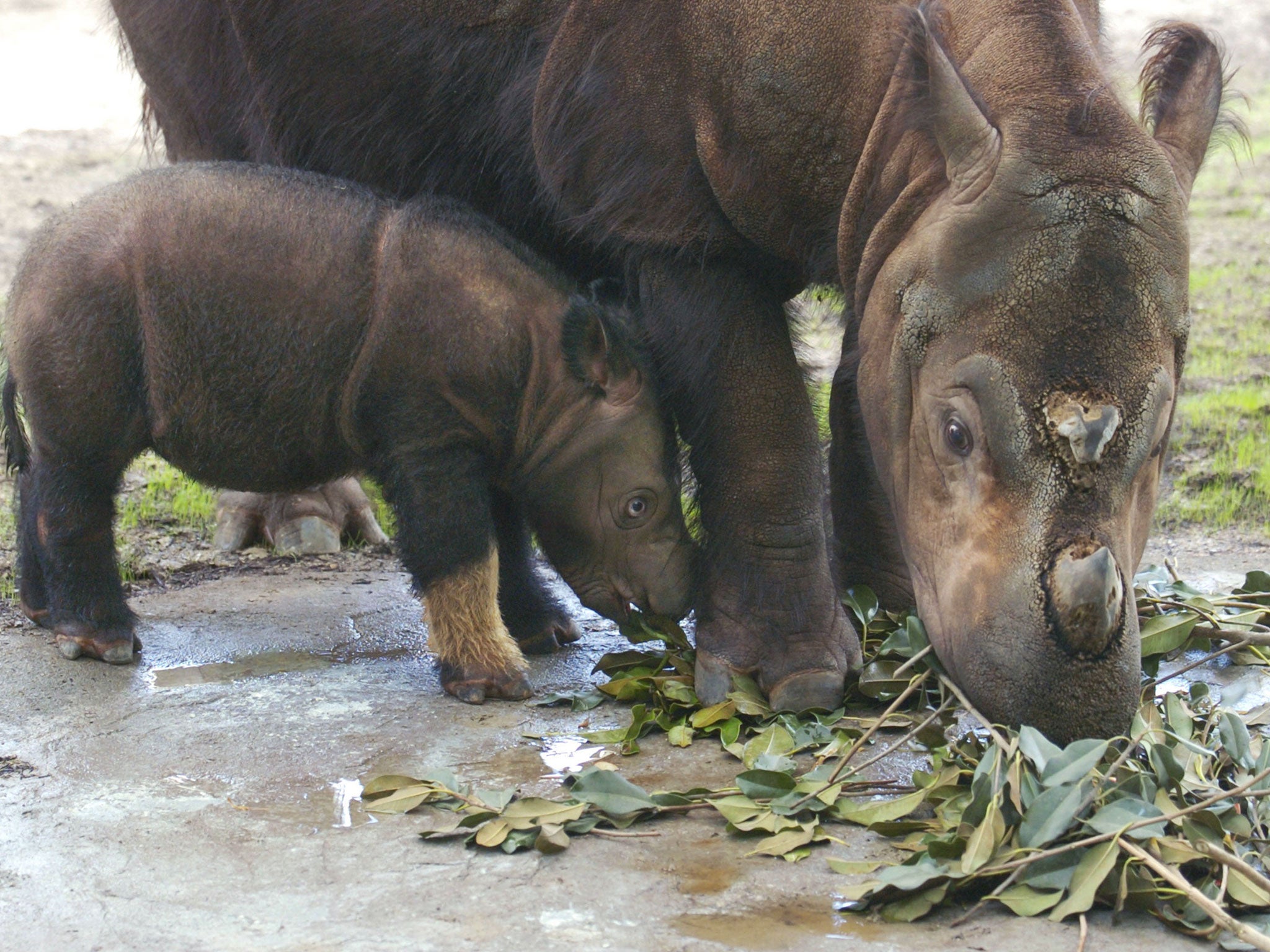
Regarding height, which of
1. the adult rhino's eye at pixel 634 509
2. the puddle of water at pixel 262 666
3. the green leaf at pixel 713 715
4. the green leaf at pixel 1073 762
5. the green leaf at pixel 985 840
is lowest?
the puddle of water at pixel 262 666

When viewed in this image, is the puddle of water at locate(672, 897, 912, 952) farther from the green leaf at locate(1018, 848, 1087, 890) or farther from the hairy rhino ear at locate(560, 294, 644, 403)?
the hairy rhino ear at locate(560, 294, 644, 403)

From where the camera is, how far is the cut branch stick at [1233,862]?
280 cm

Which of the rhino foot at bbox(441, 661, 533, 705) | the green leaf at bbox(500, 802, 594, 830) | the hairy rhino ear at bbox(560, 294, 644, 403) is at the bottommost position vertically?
the rhino foot at bbox(441, 661, 533, 705)

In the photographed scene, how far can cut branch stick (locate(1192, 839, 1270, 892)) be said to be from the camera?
2801mm

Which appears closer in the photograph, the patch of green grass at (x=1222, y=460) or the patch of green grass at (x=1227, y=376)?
the patch of green grass at (x=1222, y=460)

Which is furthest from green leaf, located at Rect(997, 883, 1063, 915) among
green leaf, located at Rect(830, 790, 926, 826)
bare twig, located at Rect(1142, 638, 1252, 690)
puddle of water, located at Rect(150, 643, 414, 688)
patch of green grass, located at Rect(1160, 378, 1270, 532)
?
patch of green grass, located at Rect(1160, 378, 1270, 532)

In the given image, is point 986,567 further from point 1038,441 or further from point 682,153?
point 682,153

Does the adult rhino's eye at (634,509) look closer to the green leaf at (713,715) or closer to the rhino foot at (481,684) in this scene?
the rhino foot at (481,684)

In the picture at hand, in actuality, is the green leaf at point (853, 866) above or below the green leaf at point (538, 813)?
below

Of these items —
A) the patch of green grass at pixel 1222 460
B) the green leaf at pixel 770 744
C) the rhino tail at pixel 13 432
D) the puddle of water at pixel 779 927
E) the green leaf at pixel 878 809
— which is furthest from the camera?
the patch of green grass at pixel 1222 460

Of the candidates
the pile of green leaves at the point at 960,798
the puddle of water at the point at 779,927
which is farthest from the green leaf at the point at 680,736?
the puddle of water at the point at 779,927

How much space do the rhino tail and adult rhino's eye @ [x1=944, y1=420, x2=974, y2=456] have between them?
9.51 feet

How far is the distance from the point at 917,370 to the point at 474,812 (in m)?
1.38

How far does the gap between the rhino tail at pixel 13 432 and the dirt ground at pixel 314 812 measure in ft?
1.71
